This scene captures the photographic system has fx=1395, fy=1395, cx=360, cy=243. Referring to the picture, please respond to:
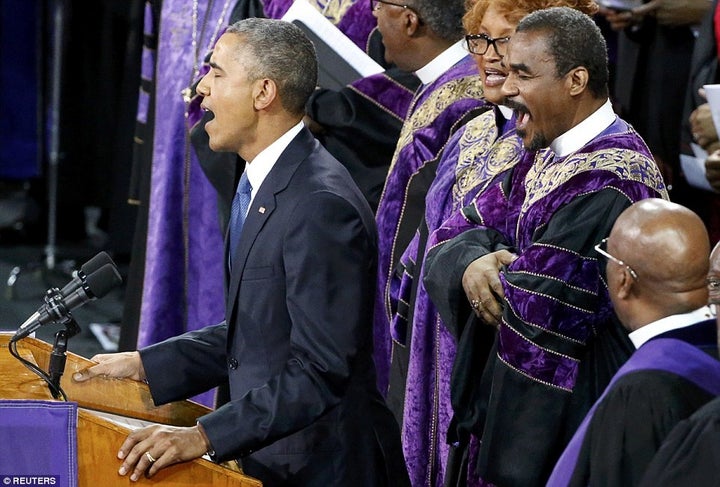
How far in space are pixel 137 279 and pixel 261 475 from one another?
9.24ft

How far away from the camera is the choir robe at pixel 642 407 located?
8.08 ft

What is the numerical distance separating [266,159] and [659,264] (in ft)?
3.18

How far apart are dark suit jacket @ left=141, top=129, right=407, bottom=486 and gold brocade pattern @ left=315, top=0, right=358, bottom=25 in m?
1.84

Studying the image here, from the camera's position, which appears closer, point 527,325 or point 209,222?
point 527,325

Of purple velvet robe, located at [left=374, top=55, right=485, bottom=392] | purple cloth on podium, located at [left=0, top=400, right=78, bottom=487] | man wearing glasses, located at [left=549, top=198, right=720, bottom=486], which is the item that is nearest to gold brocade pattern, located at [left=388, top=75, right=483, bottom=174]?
purple velvet robe, located at [left=374, top=55, right=485, bottom=392]

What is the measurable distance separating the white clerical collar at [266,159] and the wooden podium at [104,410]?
1.76ft

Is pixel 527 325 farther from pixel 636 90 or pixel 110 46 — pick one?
pixel 110 46

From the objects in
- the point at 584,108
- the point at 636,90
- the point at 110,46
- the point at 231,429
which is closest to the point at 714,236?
the point at 636,90

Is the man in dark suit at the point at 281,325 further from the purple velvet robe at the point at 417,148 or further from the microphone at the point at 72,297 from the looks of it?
the purple velvet robe at the point at 417,148

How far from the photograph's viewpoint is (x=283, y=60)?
3191 millimetres

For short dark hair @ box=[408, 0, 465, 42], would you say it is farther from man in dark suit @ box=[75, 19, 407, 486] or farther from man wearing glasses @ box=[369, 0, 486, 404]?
man in dark suit @ box=[75, 19, 407, 486]

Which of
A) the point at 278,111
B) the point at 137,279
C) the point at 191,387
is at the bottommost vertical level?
the point at 137,279

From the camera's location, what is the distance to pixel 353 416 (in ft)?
10.1

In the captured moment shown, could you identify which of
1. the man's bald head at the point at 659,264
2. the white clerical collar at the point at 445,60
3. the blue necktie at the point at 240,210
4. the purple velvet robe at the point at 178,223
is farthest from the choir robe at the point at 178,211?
the man's bald head at the point at 659,264
